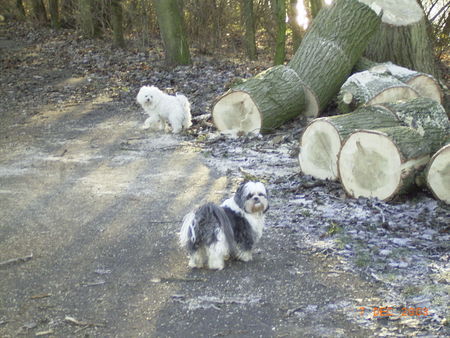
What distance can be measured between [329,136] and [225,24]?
1010cm

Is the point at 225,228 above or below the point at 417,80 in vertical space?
A: below

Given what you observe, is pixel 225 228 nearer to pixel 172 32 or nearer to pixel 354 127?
pixel 354 127

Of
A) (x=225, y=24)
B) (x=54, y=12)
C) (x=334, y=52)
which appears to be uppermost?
(x=54, y=12)

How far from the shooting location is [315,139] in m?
6.86

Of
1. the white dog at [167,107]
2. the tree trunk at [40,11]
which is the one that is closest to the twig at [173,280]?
the white dog at [167,107]

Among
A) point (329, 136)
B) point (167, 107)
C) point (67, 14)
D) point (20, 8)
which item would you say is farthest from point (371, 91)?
point (20, 8)

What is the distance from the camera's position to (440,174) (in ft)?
19.4

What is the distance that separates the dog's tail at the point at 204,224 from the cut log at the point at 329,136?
7.89 feet

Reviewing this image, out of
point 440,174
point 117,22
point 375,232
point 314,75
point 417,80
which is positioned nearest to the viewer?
point 375,232

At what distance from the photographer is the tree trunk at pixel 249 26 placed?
15367 mm

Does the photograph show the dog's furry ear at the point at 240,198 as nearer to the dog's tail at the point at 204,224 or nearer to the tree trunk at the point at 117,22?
the dog's tail at the point at 204,224

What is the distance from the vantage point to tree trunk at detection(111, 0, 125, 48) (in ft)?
53.2

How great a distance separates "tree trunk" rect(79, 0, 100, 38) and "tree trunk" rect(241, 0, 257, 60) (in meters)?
5.38

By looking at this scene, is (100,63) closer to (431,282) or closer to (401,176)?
(401,176)
